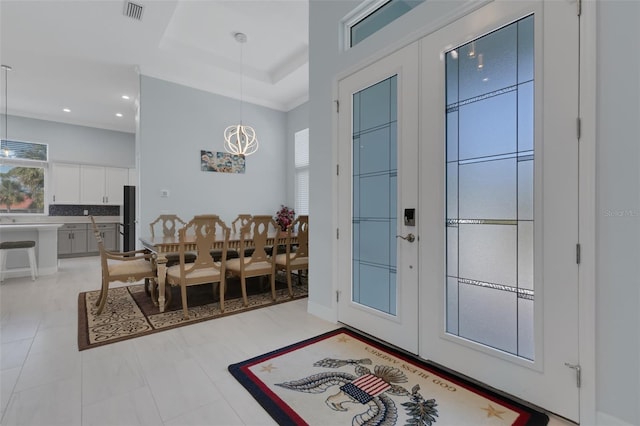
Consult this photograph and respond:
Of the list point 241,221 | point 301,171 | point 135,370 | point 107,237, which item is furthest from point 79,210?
point 135,370

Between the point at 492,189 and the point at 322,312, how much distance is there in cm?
197

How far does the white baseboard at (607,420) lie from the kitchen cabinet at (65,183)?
9.27m

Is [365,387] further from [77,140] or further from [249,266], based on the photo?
[77,140]

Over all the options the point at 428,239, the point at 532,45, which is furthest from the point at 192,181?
the point at 532,45

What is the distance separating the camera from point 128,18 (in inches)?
136

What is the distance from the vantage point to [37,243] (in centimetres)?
481

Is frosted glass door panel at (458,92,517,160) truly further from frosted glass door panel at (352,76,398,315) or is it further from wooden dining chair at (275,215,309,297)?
wooden dining chair at (275,215,309,297)

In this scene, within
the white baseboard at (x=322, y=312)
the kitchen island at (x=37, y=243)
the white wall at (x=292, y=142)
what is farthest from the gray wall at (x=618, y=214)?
the kitchen island at (x=37, y=243)

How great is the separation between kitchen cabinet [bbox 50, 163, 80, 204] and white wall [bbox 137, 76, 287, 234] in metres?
3.72

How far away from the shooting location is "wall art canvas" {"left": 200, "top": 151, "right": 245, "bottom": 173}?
17.7 ft

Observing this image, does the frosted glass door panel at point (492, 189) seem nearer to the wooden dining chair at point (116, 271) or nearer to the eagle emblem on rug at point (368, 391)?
the eagle emblem on rug at point (368, 391)

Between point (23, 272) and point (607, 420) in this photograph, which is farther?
point (23, 272)

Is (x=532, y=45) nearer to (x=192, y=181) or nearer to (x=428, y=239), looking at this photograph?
(x=428, y=239)

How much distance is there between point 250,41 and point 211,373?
169 inches
